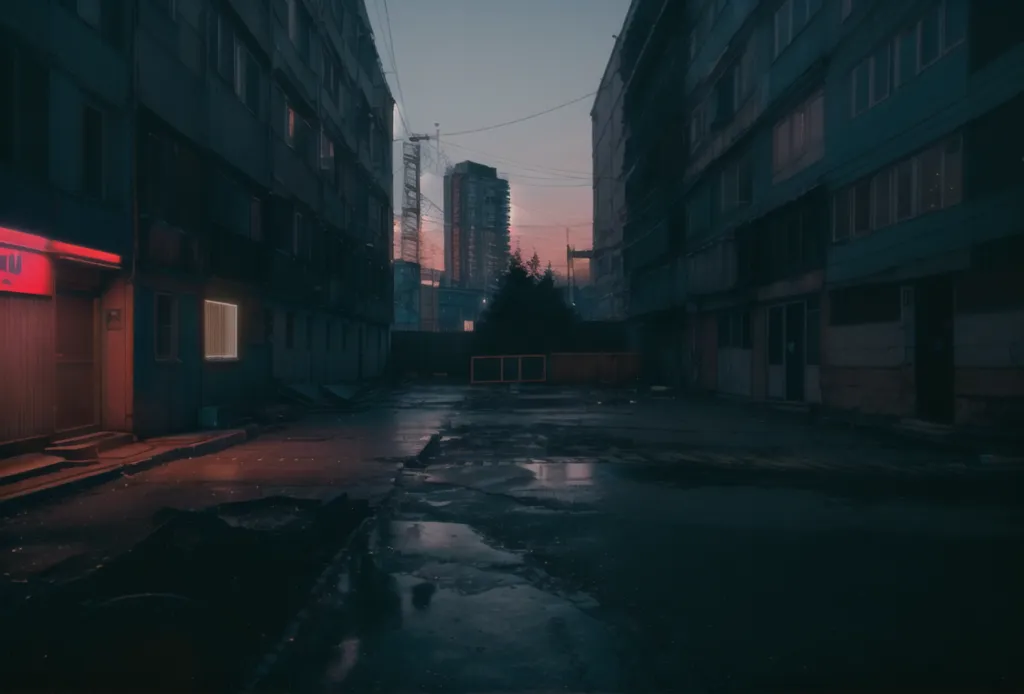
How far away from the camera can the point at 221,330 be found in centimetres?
1892

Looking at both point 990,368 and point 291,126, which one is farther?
point 291,126

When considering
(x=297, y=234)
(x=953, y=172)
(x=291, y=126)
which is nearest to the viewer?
(x=953, y=172)

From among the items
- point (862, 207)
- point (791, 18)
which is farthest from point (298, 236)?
point (862, 207)

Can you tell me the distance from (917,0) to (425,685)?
57.4 feet

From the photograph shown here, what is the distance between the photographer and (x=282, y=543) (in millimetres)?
6770

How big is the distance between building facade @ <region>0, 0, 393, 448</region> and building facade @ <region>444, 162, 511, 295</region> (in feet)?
379

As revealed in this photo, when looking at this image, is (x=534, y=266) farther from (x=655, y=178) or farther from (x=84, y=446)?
(x=84, y=446)

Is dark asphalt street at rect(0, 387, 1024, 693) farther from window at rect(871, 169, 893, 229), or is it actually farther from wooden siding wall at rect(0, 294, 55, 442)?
window at rect(871, 169, 893, 229)

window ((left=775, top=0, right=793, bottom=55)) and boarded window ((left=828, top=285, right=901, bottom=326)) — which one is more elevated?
window ((left=775, top=0, right=793, bottom=55))

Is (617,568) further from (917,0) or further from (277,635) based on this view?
(917,0)

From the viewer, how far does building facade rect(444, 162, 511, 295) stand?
144250 millimetres

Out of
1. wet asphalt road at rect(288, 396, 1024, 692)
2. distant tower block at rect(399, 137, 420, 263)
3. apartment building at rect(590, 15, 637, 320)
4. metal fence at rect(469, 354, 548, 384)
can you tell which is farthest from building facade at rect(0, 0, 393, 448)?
distant tower block at rect(399, 137, 420, 263)

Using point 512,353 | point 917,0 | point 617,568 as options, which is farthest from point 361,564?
point 512,353

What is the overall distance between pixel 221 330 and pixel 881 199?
16243 millimetres
